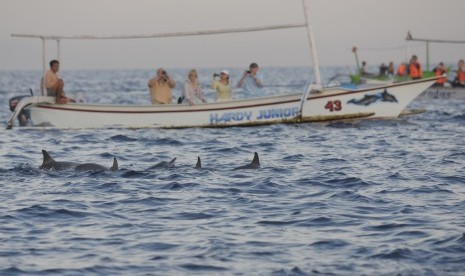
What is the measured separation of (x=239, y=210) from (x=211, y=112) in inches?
459

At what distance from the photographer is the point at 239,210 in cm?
1212

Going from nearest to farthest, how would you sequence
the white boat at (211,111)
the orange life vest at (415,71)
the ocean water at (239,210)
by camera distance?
the ocean water at (239,210), the white boat at (211,111), the orange life vest at (415,71)

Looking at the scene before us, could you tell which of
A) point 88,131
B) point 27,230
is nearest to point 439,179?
point 27,230

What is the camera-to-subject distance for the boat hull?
77.0 feet

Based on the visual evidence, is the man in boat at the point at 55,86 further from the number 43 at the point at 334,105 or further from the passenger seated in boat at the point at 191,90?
the number 43 at the point at 334,105

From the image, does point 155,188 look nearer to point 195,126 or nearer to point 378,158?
point 378,158

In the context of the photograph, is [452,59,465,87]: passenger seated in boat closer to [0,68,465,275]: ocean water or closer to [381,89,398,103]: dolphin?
[381,89,398,103]: dolphin

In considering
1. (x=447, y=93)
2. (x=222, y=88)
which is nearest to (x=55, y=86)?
(x=222, y=88)

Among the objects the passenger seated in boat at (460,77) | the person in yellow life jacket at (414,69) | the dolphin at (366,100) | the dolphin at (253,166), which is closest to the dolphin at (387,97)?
the dolphin at (366,100)

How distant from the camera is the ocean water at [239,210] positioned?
915 cm

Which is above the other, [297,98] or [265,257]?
[297,98]

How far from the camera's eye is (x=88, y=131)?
23.9 metres

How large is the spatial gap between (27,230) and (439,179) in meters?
7.15

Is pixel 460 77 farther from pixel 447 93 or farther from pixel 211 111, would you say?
pixel 211 111
